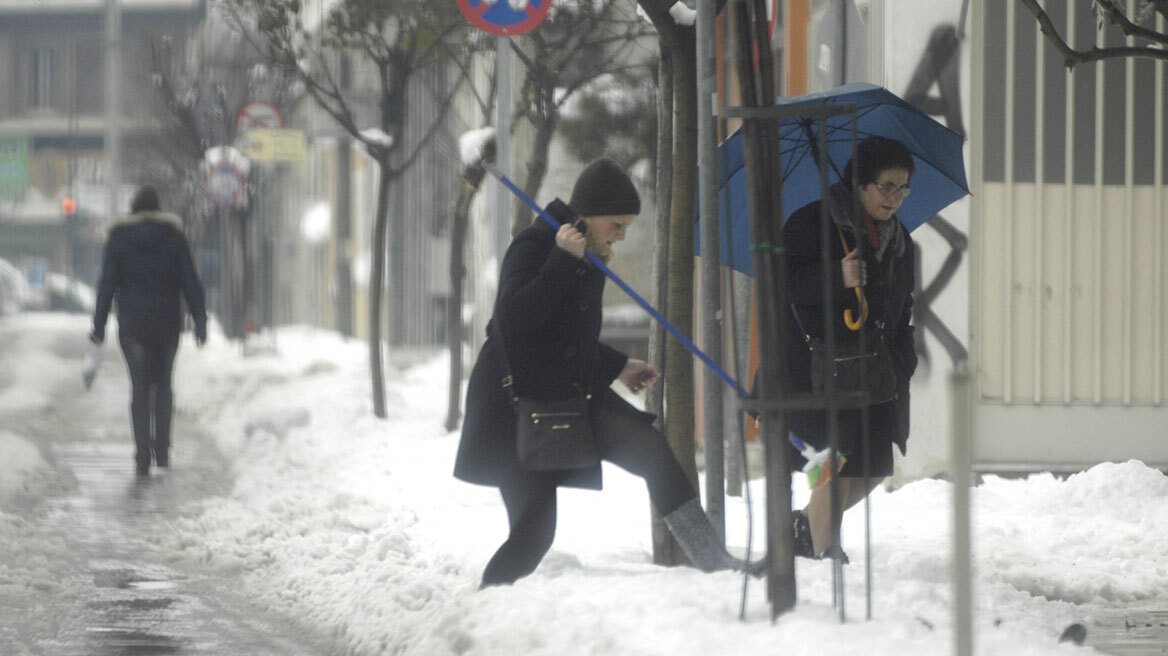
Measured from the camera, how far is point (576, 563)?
6.66m

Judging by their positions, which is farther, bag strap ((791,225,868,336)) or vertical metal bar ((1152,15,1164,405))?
vertical metal bar ((1152,15,1164,405))

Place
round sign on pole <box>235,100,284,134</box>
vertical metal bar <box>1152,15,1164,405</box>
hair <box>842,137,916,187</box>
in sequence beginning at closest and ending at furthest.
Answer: hair <box>842,137,916,187</box> → vertical metal bar <box>1152,15,1164,405</box> → round sign on pole <box>235,100,284,134</box>

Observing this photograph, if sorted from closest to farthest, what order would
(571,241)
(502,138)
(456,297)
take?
(571,241), (502,138), (456,297)

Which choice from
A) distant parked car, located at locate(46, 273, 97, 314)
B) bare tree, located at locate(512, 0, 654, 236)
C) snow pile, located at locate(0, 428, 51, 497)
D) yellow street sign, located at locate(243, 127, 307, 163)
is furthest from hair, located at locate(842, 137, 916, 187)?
distant parked car, located at locate(46, 273, 97, 314)

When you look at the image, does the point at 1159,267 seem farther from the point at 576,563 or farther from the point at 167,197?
the point at 167,197

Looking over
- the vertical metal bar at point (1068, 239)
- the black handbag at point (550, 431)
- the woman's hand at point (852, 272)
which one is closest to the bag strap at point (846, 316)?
the woman's hand at point (852, 272)

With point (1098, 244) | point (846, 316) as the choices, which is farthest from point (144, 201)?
point (846, 316)

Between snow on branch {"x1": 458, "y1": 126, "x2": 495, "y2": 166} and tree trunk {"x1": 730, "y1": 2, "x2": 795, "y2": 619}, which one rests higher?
snow on branch {"x1": 458, "y1": 126, "x2": 495, "y2": 166}

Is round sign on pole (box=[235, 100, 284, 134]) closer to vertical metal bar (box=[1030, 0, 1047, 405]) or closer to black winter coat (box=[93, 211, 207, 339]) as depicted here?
black winter coat (box=[93, 211, 207, 339])

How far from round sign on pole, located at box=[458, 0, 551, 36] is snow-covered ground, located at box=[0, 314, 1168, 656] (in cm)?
238

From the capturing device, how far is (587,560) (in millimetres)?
7086

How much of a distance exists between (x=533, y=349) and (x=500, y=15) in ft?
11.5

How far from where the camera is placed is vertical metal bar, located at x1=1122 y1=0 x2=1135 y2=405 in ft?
32.8

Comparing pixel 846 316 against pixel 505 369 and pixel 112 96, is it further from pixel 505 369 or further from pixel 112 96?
pixel 112 96
